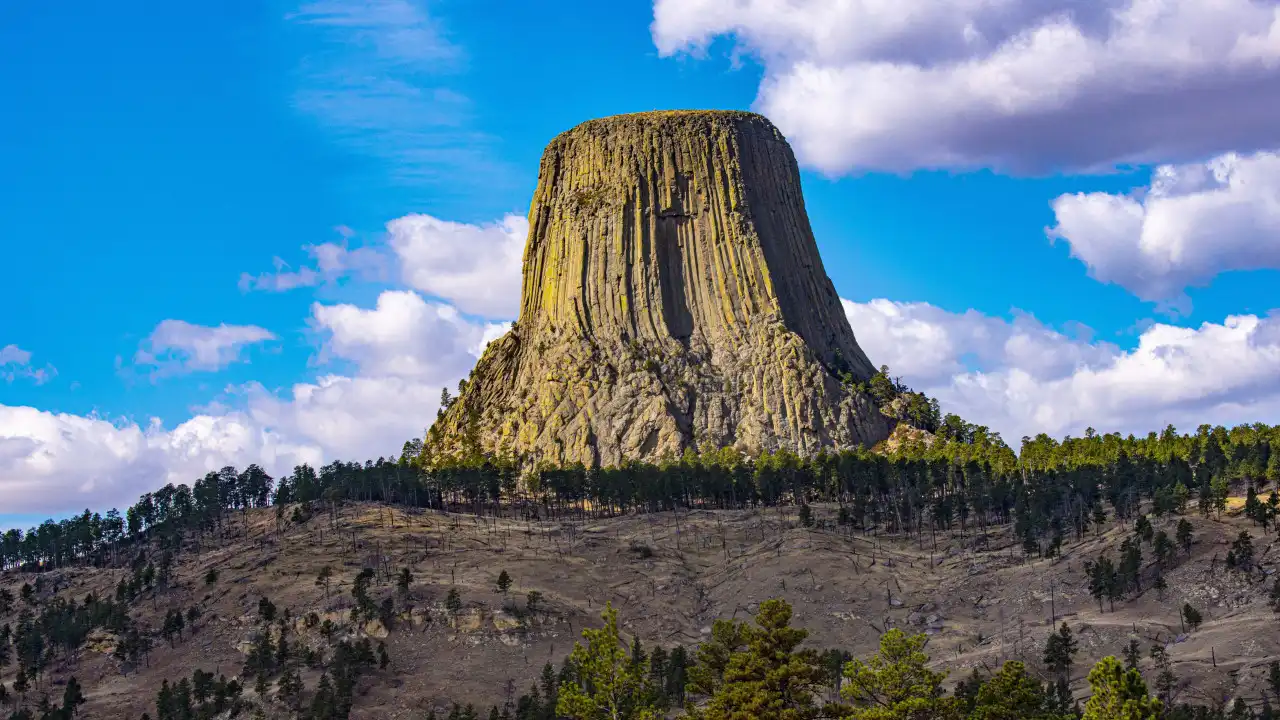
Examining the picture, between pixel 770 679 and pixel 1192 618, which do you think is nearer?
pixel 770 679

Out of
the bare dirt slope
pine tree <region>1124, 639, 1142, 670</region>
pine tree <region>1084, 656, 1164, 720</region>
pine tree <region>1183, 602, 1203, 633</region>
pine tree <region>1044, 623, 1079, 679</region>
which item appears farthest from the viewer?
the bare dirt slope

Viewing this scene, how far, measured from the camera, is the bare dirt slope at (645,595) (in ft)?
427

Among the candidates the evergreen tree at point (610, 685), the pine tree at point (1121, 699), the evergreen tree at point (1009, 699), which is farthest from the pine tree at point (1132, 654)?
the pine tree at point (1121, 699)

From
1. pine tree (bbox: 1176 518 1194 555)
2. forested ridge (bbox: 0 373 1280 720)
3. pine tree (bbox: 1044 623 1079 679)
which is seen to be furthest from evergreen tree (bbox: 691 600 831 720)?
pine tree (bbox: 1176 518 1194 555)

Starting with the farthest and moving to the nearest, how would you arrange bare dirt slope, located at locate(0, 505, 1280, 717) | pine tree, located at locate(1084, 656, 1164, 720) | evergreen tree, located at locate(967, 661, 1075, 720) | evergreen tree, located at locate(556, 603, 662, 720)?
bare dirt slope, located at locate(0, 505, 1280, 717) → evergreen tree, located at locate(556, 603, 662, 720) → evergreen tree, located at locate(967, 661, 1075, 720) → pine tree, located at locate(1084, 656, 1164, 720)

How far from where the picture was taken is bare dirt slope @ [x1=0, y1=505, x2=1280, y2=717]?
13025cm

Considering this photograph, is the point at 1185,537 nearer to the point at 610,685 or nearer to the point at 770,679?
the point at 770,679

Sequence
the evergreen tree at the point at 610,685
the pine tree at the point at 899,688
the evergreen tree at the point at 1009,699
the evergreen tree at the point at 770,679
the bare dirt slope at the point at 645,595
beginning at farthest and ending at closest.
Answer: the bare dirt slope at the point at 645,595 < the evergreen tree at the point at 610,685 < the evergreen tree at the point at 770,679 < the evergreen tree at the point at 1009,699 < the pine tree at the point at 899,688

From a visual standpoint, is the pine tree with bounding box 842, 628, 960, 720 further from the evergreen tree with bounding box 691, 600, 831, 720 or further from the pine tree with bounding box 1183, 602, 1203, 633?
the pine tree with bounding box 1183, 602, 1203, 633

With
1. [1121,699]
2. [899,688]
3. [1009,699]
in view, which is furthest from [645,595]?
[1121,699]

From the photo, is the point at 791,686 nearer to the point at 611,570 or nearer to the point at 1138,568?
the point at 1138,568

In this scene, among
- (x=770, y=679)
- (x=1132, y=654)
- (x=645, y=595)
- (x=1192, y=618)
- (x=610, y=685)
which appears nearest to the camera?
(x=770, y=679)

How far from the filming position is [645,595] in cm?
15962

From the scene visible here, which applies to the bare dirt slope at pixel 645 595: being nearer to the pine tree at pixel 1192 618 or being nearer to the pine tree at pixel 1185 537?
the pine tree at pixel 1185 537
